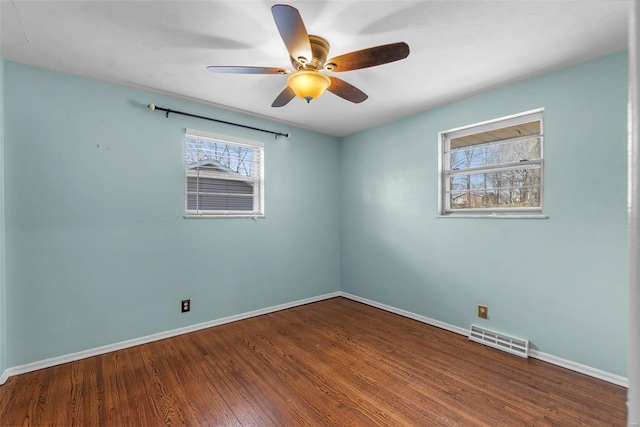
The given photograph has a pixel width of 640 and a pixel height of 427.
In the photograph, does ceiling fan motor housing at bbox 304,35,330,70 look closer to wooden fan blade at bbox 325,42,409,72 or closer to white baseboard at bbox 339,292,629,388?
wooden fan blade at bbox 325,42,409,72

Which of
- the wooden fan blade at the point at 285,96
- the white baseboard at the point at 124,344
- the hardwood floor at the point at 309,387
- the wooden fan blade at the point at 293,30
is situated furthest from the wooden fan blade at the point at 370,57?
the white baseboard at the point at 124,344

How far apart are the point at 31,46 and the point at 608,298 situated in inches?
178

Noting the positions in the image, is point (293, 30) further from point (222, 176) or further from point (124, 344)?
point (124, 344)

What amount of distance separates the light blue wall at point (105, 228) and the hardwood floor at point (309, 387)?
1.19 ft

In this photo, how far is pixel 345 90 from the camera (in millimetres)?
2215

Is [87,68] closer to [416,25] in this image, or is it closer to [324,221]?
[416,25]

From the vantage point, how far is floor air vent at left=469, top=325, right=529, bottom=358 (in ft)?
8.42

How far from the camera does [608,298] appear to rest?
2203mm

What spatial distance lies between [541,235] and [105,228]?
3.73 meters

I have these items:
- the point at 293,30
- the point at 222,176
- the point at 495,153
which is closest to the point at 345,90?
the point at 293,30

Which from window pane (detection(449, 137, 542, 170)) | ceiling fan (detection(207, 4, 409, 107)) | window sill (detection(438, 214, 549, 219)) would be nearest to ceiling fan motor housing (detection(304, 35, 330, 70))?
ceiling fan (detection(207, 4, 409, 107))

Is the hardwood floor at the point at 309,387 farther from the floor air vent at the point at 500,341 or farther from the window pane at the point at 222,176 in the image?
the window pane at the point at 222,176

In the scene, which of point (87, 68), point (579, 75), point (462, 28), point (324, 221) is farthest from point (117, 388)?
point (579, 75)

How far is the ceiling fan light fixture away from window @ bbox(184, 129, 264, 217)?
160cm
